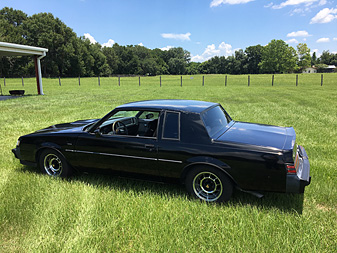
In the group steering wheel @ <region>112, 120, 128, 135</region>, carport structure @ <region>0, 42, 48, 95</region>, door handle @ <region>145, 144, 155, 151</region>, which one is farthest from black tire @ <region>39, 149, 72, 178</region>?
carport structure @ <region>0, 42, 48, 95</region>

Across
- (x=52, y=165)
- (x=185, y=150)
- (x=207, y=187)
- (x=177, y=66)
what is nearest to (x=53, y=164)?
(x=52, y=165)

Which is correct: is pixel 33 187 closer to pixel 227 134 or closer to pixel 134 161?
pixel 134 161

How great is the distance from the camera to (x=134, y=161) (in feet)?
Result: 11.7

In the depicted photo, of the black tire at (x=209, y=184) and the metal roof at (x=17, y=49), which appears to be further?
→ the metal roof at (x=17, y=49)

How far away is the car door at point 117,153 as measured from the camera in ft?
11.5

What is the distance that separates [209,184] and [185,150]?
1.84 ft

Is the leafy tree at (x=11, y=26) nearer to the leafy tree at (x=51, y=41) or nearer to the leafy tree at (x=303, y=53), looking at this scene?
the leafy tree at (x=51, y=41)

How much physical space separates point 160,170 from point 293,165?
1.67 m

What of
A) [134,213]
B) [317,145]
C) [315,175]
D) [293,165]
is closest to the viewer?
[293,165]

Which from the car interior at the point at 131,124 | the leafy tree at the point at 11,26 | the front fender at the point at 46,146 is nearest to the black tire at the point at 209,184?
the car interior at the point at 131,124

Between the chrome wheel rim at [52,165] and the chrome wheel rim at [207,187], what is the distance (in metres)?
2.38

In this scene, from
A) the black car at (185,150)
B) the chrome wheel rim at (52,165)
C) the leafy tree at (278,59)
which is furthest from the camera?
the leafy tree at (278,59)

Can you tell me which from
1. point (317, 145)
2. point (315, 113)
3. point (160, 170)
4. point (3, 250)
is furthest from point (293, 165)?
point (315, 113)

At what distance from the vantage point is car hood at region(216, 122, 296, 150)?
3.10 meters
